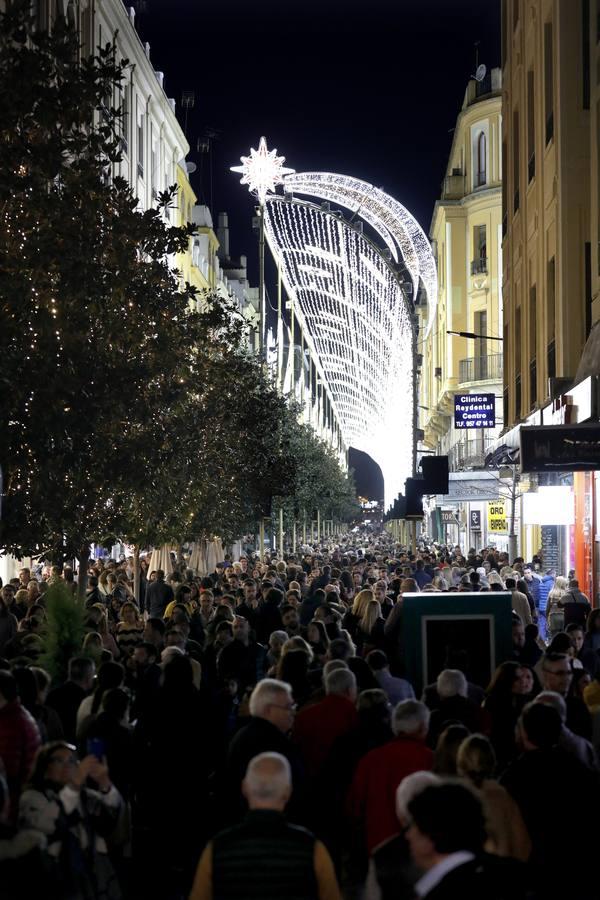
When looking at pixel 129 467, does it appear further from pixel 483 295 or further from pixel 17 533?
pixel 483 295

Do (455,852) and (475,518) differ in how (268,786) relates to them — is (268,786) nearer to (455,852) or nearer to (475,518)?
(455,852)

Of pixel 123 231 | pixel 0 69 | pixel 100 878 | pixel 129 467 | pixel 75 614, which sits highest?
pixel 0 69

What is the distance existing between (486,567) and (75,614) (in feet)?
67.6

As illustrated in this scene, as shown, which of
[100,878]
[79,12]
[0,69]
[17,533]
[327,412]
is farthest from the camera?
[327,412]

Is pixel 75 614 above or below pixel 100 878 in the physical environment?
above

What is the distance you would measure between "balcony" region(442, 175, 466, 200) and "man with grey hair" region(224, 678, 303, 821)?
67311mm

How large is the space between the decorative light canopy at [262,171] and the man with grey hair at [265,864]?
209ft

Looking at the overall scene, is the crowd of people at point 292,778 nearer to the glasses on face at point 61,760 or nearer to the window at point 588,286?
the glasses on face at point 61,760

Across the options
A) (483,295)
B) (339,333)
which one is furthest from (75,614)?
(339,333)

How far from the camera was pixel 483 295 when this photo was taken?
227 ft

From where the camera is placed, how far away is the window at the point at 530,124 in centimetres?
3338

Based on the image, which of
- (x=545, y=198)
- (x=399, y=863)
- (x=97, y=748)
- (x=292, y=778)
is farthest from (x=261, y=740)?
(x=545, y=198)

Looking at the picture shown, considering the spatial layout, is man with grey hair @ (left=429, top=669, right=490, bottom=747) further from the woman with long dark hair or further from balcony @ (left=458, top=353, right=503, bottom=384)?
balcony @ (left=458, top=353, right=503, bottom=384)

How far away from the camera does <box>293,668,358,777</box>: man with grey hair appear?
9.01 meters
